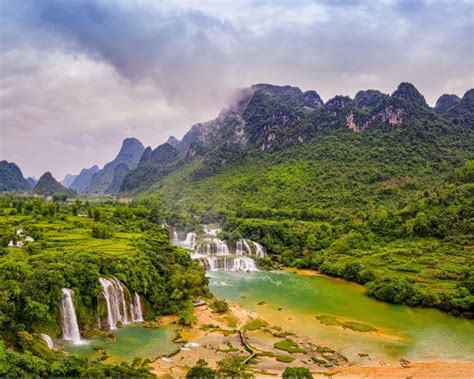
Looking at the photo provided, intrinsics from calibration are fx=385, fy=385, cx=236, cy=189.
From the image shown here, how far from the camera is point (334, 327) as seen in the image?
1106 inches

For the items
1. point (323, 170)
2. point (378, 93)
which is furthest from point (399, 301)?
point (378, 93)

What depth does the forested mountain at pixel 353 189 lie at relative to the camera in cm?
4141

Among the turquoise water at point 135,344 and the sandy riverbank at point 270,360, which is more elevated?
the turquoise water at point 135,344

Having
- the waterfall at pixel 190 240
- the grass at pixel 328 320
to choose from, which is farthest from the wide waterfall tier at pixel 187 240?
the grass at pixel 328 320

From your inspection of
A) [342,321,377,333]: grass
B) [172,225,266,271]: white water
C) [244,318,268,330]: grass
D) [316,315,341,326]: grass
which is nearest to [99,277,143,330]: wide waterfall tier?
[244,318,268,330]: grass

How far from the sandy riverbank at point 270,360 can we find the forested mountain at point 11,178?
15786 centimetres

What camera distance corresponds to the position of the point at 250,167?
98.2m

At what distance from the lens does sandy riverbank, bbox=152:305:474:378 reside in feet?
67.8

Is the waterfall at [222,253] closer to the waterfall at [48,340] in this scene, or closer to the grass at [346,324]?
the grass at [346,324]

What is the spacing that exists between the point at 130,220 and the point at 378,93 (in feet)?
348

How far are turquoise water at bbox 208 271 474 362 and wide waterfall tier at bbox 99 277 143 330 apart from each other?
9.01 m

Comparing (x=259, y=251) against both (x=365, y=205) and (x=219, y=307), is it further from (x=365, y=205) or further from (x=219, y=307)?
(x=365, y=205)

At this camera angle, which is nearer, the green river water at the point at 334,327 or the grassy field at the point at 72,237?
the green river water at the point at 334,327

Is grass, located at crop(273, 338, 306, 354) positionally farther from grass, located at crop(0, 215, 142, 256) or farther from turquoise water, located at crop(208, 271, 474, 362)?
grass, located at crop(0, 215, 142, 256)
